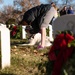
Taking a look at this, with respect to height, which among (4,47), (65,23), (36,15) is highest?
(36,15)

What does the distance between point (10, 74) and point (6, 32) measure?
2.84ft

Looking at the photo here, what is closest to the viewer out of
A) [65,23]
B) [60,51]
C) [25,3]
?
[60,51]

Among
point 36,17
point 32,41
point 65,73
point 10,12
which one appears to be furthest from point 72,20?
point 10,12

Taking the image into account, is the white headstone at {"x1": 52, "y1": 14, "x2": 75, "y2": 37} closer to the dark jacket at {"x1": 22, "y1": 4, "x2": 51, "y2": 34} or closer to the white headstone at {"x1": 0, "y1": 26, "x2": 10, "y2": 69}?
the white headstone at {"x1": 0, "y1": 26, "x2": 10, "y2": 69}

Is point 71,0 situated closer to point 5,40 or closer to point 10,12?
point 10,12

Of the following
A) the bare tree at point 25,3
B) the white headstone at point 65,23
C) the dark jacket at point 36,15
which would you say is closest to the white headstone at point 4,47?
the white headstone at point 65,23

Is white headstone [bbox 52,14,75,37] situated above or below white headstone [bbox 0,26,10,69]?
above

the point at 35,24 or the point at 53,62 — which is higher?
the point at 35,24

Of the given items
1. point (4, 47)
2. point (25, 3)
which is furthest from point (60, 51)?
point (25, 3)

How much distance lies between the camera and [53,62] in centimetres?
386

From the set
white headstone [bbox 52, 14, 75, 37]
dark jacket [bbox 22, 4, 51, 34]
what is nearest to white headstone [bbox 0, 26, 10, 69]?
white headstone [bbox 52, 14, 75, 37]

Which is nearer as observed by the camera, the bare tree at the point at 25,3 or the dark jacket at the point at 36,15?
Result: the dark jacket at the point at 36,15

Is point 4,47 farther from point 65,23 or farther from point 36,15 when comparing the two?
point 36,15

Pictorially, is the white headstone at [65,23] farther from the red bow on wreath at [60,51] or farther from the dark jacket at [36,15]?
the dark jacket at [36,15]
